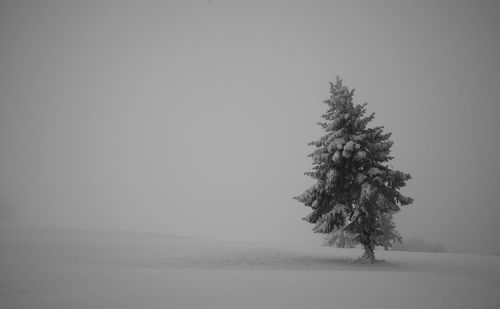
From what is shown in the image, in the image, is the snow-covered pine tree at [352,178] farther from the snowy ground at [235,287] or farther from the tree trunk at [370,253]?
the snowy ground at [235,287]

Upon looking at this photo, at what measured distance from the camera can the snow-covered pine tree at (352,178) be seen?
56.0ft

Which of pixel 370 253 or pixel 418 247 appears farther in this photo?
pixel 418 247

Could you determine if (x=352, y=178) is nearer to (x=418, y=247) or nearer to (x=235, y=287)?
(x=235, y=287)

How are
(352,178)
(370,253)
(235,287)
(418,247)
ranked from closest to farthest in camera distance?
(235,287) < (352,178) < (370,253) < (418,247)

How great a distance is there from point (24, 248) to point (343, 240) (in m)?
29.7

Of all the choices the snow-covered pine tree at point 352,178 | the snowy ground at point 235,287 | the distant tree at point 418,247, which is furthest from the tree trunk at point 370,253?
the distant tree at point 418,247

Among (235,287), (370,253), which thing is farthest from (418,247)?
(235,287)

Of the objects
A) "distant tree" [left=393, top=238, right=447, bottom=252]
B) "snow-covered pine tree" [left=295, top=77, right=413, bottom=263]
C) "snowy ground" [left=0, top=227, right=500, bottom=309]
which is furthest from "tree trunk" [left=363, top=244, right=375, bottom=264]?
"distant tree" [left=393, top=238, right=447, bottom=252]

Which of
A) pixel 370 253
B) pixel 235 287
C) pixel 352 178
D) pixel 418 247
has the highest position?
pixel 352 178

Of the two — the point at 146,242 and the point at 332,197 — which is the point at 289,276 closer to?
Result: the point at 332,197

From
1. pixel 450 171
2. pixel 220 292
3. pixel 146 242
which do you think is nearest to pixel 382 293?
pixel 220 292

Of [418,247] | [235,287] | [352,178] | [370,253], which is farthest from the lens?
[418,247]

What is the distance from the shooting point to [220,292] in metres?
10.4

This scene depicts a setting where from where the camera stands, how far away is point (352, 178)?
18109mm
